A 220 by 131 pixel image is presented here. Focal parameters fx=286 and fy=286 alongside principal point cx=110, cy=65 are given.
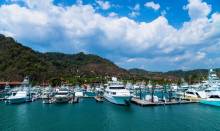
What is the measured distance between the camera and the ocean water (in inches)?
2359

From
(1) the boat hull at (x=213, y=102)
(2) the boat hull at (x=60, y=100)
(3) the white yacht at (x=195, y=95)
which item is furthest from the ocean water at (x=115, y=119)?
(3) the white yacht at (x=195, y=95)

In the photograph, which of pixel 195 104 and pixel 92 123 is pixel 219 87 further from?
pixel 92 123

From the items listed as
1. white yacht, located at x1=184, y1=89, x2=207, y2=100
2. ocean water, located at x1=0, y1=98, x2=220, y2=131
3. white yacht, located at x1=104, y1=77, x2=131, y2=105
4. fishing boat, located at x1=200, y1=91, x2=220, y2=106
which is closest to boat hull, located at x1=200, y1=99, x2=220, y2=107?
fishing boat, located at x1=200, y1=91, x2=220, y2=106

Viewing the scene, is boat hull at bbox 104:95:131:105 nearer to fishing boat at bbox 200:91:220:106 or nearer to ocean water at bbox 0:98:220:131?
ocean water at bbox 0:98:220:131

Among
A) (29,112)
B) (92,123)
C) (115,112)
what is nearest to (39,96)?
(29,112)

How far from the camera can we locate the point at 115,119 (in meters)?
70.8

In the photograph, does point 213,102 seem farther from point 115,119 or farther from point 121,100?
point 115,119

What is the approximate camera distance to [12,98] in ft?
338

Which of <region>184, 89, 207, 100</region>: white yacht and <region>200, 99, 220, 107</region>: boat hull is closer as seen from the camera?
<region>200, 99, 220, 107</region>: boat hull

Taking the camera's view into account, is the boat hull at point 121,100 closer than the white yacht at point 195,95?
Yes

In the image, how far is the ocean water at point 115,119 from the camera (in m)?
59.9

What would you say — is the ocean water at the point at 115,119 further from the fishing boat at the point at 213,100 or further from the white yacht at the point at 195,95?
the white yacht at the point at 195,95

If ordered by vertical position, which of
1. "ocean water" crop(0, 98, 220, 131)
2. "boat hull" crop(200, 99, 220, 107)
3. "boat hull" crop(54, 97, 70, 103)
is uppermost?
"boat hull" crop(54, 97, 70, 103)

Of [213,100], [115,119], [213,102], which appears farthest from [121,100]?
[213,100]
